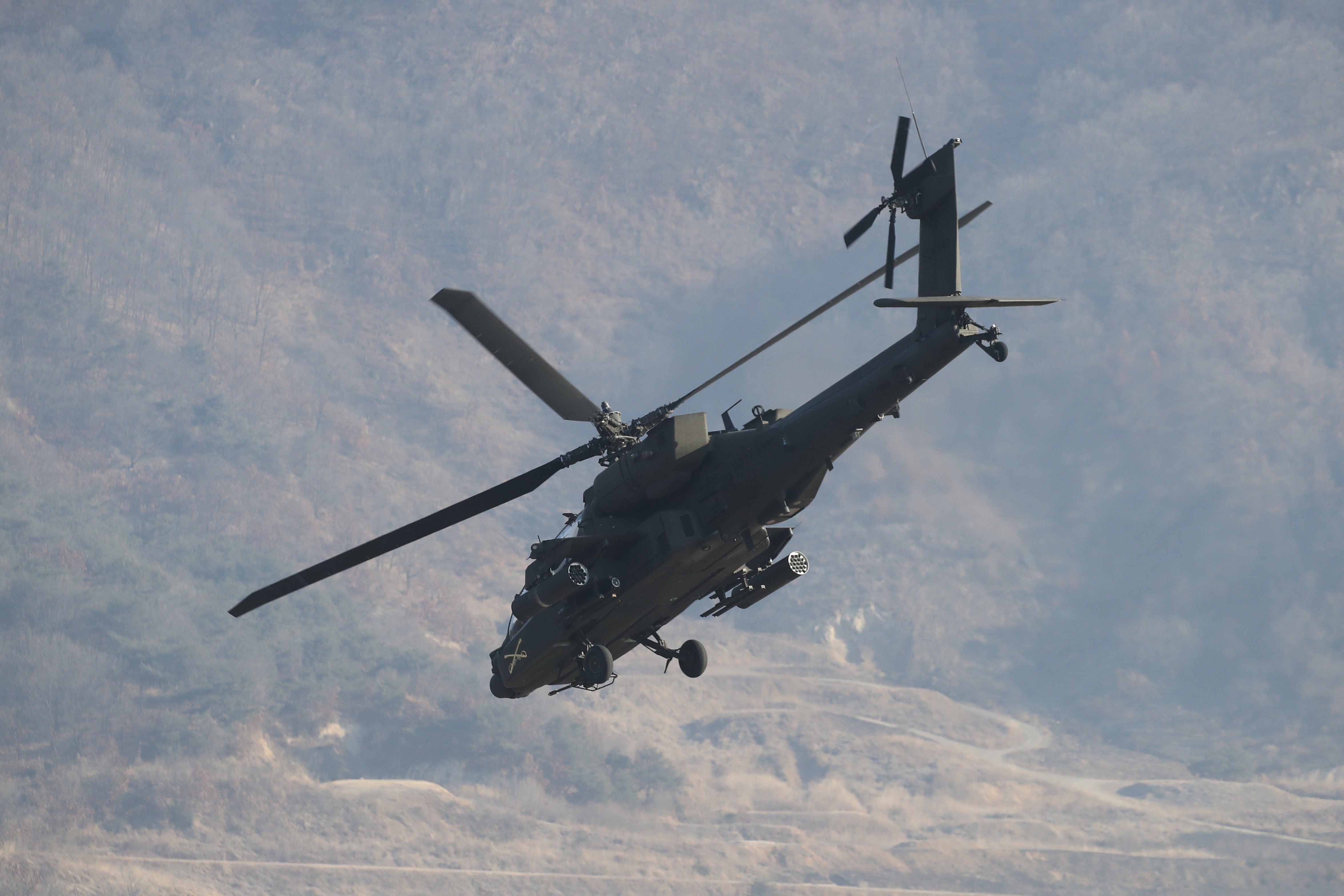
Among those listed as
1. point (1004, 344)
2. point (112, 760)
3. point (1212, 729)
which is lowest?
point (1004, 344)

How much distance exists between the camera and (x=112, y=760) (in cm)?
15812

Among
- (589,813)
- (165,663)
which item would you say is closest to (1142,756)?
(589,813)

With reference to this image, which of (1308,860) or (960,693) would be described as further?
(960,693)

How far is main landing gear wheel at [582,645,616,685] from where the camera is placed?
29.1 m

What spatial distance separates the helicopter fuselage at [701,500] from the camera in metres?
26.0

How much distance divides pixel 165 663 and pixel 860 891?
3409 inches

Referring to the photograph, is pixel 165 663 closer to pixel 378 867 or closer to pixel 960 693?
pixel 378 867

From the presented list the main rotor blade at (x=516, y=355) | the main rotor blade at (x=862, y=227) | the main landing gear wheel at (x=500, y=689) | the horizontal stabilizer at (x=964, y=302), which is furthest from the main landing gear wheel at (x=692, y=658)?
the horizontal stabilizer at (x=964, y=302)

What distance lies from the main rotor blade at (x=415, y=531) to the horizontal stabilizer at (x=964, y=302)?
6940mm

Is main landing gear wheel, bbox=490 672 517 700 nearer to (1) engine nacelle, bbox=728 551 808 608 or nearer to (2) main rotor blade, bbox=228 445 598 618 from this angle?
(1) engine nacelle, bbox=728 551 808 608

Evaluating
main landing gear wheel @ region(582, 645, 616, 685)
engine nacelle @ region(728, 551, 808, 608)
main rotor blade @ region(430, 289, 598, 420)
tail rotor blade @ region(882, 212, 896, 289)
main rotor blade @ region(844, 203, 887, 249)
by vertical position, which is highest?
main rotor blade @ region(844, 203, 887, 249)

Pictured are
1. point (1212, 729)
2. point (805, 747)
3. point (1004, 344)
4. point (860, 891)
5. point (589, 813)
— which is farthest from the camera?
point (1212, 729)

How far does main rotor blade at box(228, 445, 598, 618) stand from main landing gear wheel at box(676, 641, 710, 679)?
616 cm

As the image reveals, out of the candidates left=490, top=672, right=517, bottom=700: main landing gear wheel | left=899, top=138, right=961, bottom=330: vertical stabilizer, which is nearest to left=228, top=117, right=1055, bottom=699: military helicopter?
left=899, top=138, right=961, bottom=330: vertical stabilizer
